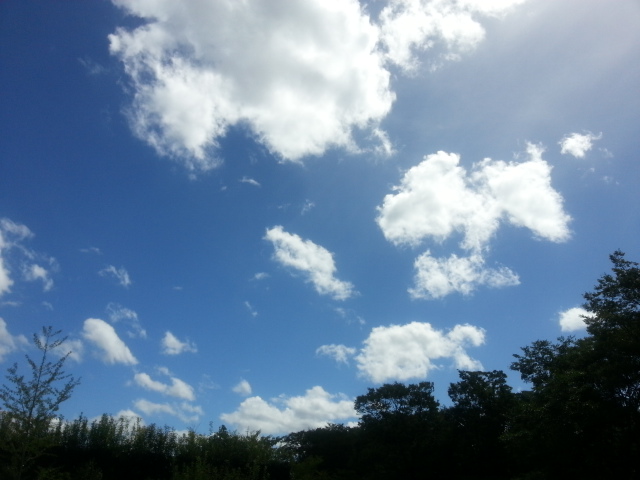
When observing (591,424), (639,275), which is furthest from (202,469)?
(639,275)

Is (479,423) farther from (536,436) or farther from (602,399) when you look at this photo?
(602,399)

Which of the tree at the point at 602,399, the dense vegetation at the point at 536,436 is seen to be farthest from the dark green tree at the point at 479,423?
the tree at the point at 602,399

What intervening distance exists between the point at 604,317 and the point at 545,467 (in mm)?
11401

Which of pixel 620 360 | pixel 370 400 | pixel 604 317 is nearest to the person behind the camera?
pixel 620 360

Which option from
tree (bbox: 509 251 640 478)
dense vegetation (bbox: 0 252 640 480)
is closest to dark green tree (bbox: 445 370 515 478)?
dense vegetation (bbox: 0 252 640 480)

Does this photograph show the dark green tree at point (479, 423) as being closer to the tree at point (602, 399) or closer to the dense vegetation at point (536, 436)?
the dense vegetation at point (536, 436)

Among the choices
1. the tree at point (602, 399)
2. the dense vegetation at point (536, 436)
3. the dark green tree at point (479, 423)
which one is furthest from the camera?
the dark green tree at point (479, 423)

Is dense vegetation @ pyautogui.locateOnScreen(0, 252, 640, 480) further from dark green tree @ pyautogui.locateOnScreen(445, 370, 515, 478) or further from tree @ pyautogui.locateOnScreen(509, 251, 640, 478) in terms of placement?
dark green tree @ pyautogui.locateOnScreen(445, 370, 515, 478)

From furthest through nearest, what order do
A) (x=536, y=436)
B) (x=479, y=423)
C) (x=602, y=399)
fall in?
(x=479, y=423) < (x=536, y=436) < (x=602, y=399)

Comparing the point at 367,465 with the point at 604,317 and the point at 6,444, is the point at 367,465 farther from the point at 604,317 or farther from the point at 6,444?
the point at 6,444

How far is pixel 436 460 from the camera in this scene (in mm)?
56875

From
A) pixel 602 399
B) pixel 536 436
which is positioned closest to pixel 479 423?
pixel 536 436

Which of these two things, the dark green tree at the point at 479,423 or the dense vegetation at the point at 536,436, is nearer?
the dense vegetation at the point at 536,436

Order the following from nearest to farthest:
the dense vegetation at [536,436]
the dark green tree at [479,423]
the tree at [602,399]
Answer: the dense vegetation at [536,436] → the tree at [602,399] → the dark green tree at [479,423]
